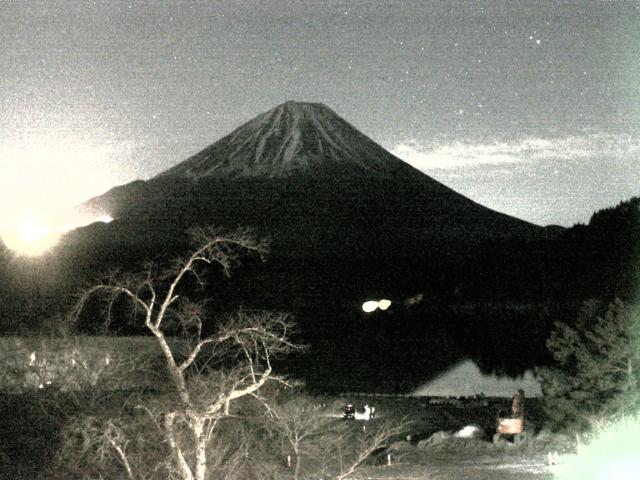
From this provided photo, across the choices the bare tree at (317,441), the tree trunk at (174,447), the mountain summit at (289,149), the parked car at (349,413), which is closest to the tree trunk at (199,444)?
the tree trunk at (174,447)

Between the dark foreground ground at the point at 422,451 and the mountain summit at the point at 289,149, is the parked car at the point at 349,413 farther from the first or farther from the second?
the mountain summit at the point at 289,149

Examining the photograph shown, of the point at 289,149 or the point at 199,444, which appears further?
the point at 289,149

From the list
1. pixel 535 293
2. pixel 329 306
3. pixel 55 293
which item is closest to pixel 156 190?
pixel 329 306

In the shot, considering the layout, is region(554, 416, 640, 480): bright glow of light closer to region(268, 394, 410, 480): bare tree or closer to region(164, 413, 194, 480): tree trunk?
region(268, 394, 410, 480): bare tree

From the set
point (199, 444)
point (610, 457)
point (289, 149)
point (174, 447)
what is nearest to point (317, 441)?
point (610, 457)

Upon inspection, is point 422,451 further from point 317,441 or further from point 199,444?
point 199,444
